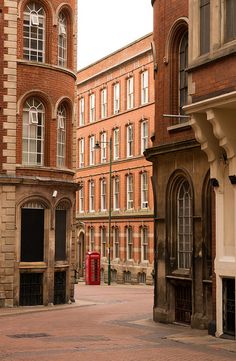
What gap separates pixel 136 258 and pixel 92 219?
8845 mm

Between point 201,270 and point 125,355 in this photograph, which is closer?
point 125,355

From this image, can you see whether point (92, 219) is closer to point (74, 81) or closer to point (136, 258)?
point (136, 258)

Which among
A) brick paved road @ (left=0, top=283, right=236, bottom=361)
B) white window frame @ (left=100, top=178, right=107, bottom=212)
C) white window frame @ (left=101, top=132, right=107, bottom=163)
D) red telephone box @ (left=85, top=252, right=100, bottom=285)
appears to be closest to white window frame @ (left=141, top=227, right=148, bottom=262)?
red telephone box @ (left=85, top=252, right=100, bottom=285)

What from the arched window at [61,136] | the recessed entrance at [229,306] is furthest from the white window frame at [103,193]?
the recessed entrance at [229,306]

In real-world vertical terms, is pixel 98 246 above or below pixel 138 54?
below

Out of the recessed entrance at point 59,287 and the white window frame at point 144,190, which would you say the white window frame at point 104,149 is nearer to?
the white window frame at point 144,190

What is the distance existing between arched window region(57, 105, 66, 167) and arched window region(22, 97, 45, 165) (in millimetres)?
928

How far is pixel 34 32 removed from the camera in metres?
30.1

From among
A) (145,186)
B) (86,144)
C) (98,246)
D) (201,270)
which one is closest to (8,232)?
(201,270)

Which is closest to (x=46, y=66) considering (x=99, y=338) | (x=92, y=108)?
(x=99, y=338)

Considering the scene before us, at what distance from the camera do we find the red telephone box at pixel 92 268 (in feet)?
156

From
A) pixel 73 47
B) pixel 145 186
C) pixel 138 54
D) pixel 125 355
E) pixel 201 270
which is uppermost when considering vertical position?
pixel 138 54

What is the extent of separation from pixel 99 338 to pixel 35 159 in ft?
38.6

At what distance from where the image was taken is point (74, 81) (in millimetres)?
32094
